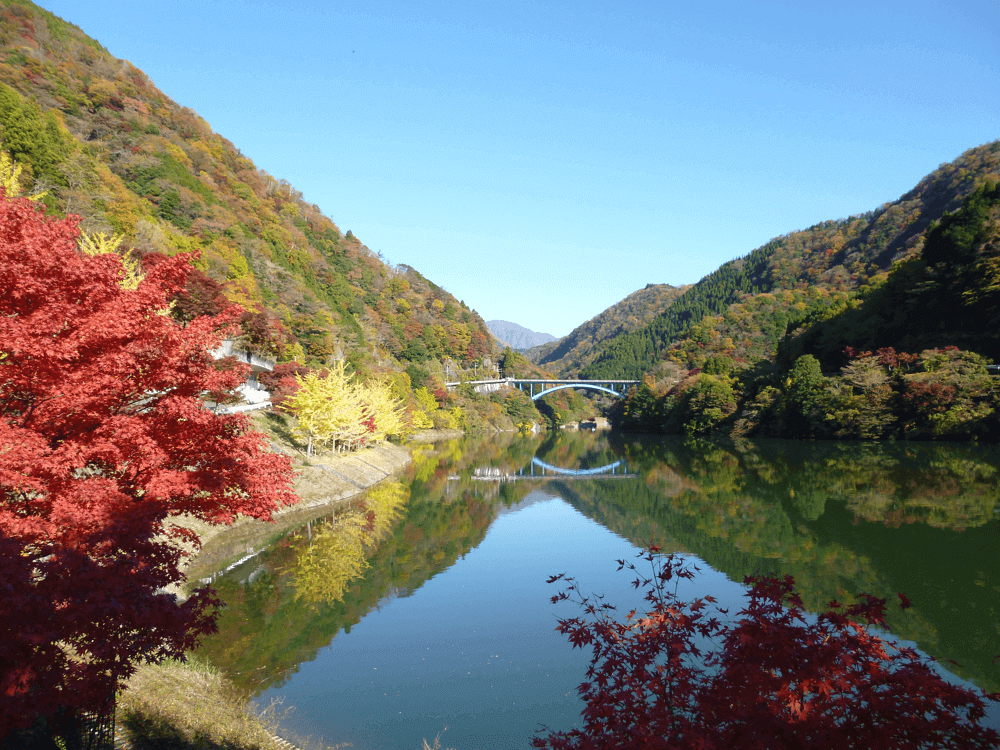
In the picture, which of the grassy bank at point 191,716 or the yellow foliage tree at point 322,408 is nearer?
the grassy bank at point 191,716

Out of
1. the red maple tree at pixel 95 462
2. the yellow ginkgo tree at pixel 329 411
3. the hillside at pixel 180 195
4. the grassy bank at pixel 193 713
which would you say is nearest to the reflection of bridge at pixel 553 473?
the yellow ginkgo tree at pixel 329 411

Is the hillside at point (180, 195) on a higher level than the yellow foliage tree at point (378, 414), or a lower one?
higher

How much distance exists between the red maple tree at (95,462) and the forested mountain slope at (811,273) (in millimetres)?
57259

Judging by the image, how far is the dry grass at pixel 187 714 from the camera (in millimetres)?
5973

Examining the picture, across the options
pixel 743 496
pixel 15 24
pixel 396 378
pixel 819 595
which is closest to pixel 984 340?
pixel 743 496

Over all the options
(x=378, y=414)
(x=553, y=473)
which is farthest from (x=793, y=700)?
(x=553, y=473)

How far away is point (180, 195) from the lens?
47812 millimetres

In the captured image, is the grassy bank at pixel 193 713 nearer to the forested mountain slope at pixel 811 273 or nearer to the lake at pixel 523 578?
the lake at pixel 523 578

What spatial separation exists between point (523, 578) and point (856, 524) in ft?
36.5

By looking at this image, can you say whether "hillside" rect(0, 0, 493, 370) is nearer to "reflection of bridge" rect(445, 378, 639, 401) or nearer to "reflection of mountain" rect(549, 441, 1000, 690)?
"reflection of bridge" rect(445, 378, 639, 401)

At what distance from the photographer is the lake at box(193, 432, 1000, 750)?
27.9 feet

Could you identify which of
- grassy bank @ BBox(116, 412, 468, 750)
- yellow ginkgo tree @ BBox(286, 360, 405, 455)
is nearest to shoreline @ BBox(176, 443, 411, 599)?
grassy bank @ BBox(116, 412, 468, 750)

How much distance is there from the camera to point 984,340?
36.3 meters

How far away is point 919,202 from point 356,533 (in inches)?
4325
